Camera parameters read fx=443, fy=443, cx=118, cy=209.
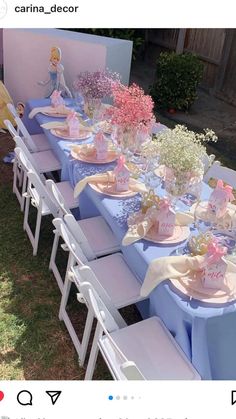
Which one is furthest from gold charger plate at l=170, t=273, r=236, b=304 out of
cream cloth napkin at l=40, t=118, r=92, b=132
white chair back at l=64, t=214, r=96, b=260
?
cream cloth napkin at l=40, t=118, r=92, b=132

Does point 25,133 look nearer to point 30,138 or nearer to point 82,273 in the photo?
point 30,138

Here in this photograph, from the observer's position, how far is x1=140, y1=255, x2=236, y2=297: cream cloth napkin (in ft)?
7.97

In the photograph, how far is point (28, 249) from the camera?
384 centimetres

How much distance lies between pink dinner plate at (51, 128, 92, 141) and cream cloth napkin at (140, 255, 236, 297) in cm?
187

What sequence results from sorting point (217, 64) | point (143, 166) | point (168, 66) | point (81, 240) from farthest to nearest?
1. point (217, 64)
2. point (168, 66)
3. point (143, 166)
4. point (81, 240)

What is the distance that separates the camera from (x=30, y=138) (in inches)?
173

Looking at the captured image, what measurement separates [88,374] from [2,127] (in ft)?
14.0

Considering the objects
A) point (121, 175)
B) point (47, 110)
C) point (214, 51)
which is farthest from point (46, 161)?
point (214, 51)
